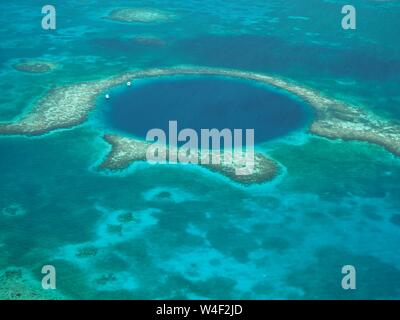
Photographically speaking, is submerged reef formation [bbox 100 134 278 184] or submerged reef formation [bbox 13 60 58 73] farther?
submerged reef formation [bbox 13 60 58 73]

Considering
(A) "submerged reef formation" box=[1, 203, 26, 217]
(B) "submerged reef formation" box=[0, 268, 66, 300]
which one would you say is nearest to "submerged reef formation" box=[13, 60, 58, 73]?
(A) "submerged reef formation" box=[1, 203, 26, 217]

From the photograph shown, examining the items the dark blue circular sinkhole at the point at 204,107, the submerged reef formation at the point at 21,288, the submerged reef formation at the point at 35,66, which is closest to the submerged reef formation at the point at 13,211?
the submerged reef formation at the point at 21,288

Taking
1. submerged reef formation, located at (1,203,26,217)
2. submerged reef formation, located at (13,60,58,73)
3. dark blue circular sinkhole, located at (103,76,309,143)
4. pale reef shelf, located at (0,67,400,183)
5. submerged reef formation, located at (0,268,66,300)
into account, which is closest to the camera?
submerged reef formation, located at (0,268,66,300)

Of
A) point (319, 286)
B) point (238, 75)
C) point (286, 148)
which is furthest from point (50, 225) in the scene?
point (238, 75)

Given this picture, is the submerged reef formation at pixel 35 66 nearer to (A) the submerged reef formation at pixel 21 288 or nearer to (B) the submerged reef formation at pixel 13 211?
(B) the submerged reef formation at pixel 13 211

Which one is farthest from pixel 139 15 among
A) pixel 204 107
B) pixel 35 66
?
pixel 204 107

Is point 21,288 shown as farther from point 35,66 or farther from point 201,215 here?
point 35,66

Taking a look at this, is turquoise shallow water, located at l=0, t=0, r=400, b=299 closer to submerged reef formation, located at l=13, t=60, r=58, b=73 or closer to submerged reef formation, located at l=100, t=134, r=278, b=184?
submerged reef formation, located at l=100, t=134, r=278, b=184
